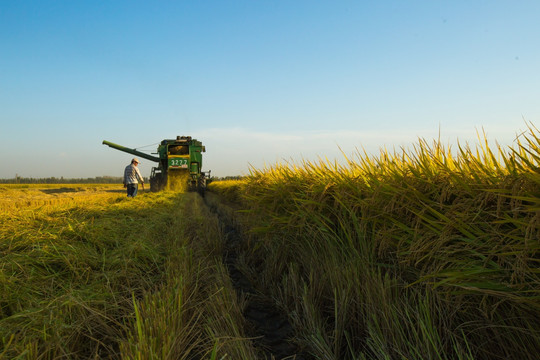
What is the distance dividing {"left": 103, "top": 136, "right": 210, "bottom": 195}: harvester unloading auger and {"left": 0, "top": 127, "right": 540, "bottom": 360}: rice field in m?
13.0

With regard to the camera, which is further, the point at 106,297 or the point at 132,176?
the point at 132,176

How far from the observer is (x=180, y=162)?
52.6 feet

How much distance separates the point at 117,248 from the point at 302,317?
6.87ft

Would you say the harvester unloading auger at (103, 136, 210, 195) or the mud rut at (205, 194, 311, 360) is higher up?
the harvester unloading auger at (103, 136, 210, 195)

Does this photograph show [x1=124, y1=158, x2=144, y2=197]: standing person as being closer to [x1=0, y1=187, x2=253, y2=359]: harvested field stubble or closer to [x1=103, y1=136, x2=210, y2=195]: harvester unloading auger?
[x1=103, y1=136, x2=210, y2=195]: harvester unloading auger

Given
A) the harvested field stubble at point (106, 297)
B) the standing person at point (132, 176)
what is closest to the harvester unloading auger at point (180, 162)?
the standing person at point (132, 176)

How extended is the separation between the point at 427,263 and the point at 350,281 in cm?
55

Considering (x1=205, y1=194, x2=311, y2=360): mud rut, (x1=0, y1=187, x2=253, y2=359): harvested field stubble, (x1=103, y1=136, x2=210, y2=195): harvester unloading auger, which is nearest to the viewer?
(x1=0, y1=187, x2=253, y2=359): harvested field stubble

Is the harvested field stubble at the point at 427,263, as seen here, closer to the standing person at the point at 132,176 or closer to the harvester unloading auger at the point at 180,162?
the standing person at the point at 132,176

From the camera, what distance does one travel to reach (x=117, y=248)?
3.14 metres

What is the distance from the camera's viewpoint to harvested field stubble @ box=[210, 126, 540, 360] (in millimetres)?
1396

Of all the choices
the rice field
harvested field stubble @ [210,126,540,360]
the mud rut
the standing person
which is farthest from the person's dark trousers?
harvested field stubble @ [210,126,540,360]

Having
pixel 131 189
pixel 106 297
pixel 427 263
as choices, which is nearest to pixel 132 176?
pixel 131 189

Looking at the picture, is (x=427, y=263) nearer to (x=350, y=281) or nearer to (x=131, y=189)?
(x=350, y=281)
